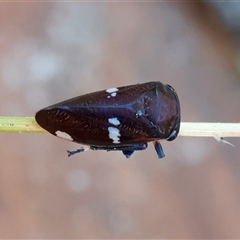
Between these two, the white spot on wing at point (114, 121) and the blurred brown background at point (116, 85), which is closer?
the white spot on wing at point (114, 121)

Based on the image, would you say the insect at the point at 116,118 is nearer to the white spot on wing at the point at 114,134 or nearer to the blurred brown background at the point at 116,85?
the white spot on wing at the point at 114,134

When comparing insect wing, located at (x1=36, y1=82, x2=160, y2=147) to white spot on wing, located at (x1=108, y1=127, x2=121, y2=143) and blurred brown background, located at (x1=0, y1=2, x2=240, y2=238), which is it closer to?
white spot on wing, located at (x1=108, y1=127, x2=121, y2=143)

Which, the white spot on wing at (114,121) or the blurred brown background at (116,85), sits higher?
the white spot on wing at (114,121)

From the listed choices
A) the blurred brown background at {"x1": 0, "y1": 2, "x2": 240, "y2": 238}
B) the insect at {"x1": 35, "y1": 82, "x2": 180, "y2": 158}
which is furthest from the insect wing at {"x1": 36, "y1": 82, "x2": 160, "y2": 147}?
the blurred brown background at {"x1": 0, "y1": 2, "x2": 240, "y2": 238}

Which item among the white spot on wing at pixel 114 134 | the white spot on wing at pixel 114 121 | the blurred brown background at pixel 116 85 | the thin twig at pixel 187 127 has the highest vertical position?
the thin twig at pixel 187 127

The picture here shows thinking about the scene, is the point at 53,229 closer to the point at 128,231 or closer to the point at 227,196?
the point at 128,231

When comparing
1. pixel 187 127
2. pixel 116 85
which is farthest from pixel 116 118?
pixel 116 85

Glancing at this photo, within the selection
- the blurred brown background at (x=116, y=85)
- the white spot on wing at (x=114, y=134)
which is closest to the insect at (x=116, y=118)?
the white spot on wing at (x=114, y=134)

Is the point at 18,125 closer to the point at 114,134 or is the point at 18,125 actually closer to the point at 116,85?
the point at 114,134
